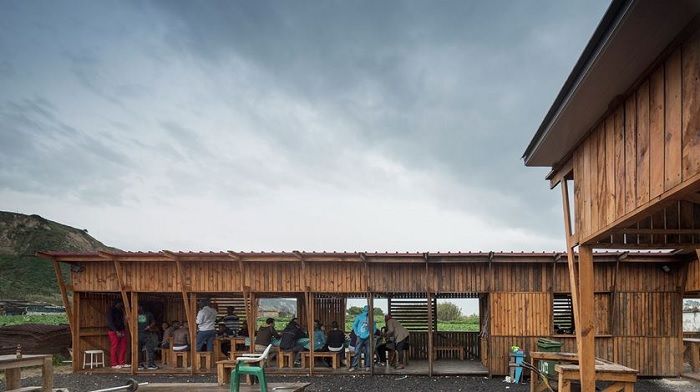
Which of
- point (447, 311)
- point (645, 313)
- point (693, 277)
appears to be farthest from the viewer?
point (447, 311)

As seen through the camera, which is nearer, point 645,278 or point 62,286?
point 645,278

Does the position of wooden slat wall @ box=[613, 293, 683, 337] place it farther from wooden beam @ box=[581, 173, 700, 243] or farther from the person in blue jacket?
wooden beam @ box=[581, 173, 700, 243]

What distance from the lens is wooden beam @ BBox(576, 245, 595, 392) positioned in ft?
20.2

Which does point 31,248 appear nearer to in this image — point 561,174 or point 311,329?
point 311,329

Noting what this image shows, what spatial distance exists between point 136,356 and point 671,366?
570 inches

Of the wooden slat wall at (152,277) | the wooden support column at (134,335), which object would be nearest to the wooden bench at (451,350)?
the wooden slat wall at (152,277)

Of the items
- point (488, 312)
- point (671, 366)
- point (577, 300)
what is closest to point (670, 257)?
point (671, 366)

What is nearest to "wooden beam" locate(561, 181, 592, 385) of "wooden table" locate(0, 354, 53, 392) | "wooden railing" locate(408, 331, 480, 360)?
"wooden table" locate(0, 354, 53, 392)

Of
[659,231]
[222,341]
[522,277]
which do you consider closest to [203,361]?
[222,341]

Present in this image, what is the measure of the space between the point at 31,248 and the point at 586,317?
2511 inches

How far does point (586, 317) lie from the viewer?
6242 mm

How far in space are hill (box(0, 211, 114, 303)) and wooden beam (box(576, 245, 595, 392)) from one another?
1754 inches

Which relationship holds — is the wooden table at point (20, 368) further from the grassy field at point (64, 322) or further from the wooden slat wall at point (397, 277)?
the grassy field at point (64, 322)

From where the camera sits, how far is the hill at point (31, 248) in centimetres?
4556
